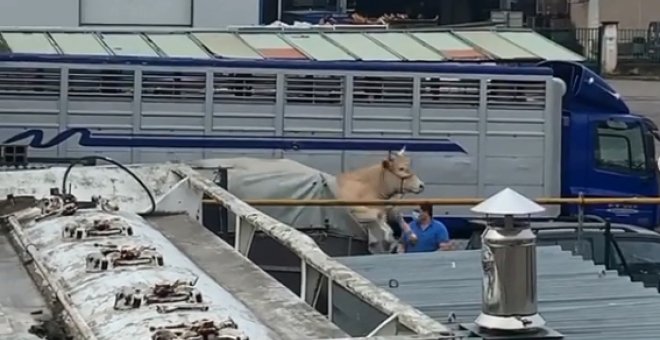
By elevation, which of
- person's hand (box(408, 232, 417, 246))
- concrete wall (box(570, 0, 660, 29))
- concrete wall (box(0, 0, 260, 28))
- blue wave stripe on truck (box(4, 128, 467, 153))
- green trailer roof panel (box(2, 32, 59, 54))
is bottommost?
person's hand (box(408, 232, 417, 246))

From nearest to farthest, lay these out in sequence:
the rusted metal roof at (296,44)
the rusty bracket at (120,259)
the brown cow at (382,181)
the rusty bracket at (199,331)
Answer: the rusty bracket at (199,331) < the rusty bracket at (120,259) < the brown cow at (382,181) < the rusted metal roof at (296,44)

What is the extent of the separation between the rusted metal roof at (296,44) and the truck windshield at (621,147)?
7.49ft

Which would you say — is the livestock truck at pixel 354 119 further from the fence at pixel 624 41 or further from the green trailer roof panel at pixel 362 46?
the fence at pixel 624 41

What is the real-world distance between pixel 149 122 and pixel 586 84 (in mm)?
6191

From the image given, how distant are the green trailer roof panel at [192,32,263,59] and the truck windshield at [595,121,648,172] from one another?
5135 mm

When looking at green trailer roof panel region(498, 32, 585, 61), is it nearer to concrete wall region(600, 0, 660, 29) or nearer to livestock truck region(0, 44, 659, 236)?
livestock truck region(0, 44, 659, 236)

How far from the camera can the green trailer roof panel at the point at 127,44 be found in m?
21.7

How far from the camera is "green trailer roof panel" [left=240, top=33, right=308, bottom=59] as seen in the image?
22.2 metres

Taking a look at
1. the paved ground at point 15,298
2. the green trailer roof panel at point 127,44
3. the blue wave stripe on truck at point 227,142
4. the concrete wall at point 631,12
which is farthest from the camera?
the concrete wall at point 631,12

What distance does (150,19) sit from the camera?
101 ft

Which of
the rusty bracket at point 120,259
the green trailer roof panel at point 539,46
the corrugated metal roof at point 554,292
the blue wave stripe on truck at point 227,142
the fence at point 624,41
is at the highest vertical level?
the fence at point 624,41

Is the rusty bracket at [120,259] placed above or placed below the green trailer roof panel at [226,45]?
below

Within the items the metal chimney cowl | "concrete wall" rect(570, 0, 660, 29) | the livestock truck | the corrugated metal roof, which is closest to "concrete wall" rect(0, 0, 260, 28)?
the livestock truck

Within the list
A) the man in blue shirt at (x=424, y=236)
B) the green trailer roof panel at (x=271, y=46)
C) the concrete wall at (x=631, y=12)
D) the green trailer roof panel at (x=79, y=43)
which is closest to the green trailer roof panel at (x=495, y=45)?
the green trailer roof panel at (x=271, y=46)
